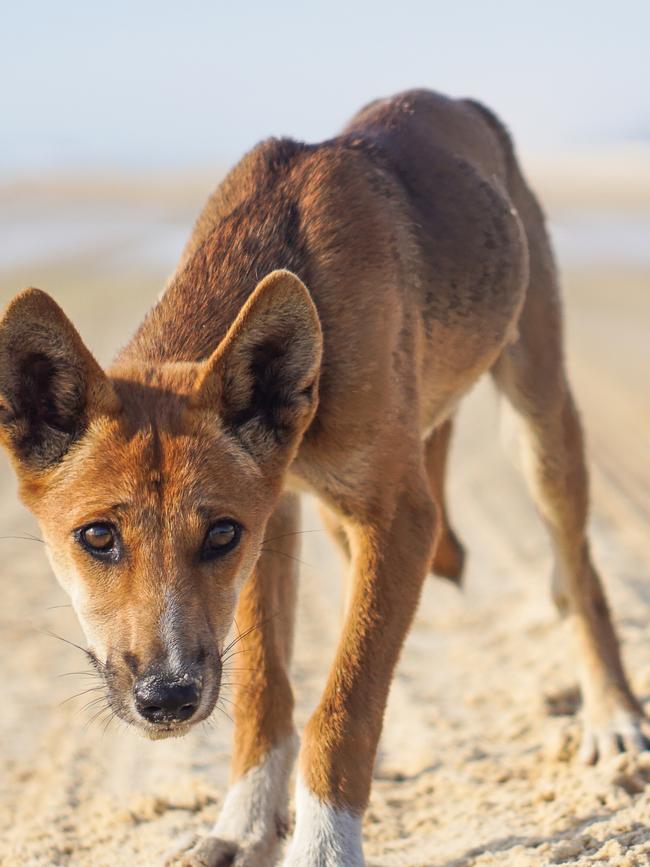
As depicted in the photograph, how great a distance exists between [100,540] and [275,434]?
70 cm

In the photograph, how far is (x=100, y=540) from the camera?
12.7 feet

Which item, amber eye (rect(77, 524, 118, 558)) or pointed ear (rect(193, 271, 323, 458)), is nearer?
amber eye (rect(77, 524, 118, 558))

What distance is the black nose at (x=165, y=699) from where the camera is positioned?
3619mm

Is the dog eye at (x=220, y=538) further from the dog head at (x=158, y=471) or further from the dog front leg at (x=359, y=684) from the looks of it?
the dog front leg at (x=359, y=684)

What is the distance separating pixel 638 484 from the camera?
11602 millimetres

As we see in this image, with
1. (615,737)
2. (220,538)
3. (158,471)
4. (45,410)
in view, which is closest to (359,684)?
(220,538)

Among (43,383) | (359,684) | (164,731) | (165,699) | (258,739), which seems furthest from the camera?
(258,739)

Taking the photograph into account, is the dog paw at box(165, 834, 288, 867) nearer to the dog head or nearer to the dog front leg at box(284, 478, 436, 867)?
the dog front leg at box(284, 478, 436, 867)

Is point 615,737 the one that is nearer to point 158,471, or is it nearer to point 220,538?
point 220,538

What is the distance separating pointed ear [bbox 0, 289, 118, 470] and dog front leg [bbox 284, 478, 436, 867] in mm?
1090

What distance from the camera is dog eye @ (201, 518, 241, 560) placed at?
3.93 metres

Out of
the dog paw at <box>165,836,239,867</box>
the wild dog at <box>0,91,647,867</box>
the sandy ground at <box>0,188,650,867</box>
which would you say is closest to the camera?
the wild dog at <box>0,91,647,867</box>

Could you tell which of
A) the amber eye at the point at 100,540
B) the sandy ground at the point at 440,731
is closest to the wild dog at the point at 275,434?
the amber eye at the point at 100,540

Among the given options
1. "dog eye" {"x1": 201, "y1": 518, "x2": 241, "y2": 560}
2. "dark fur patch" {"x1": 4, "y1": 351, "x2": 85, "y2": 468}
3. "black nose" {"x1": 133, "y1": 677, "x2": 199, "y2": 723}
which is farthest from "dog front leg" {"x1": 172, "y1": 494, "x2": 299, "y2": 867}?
"dark fur patch" {"x1": 4, "y1": 351, "x2": 85, "y2": 468}
